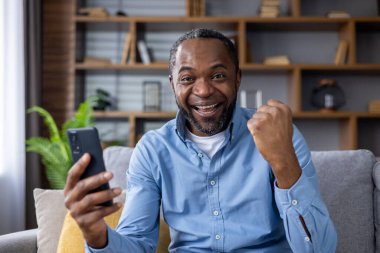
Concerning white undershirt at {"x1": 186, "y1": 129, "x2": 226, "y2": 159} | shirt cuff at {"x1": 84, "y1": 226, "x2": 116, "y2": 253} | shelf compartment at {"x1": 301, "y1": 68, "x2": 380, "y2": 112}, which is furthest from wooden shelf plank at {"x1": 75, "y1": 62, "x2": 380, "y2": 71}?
shirt cuff at {"x1": 84, "y1": 226, "x2": 116, "y2": 253}

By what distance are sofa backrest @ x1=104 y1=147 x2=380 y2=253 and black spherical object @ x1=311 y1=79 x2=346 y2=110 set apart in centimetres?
197

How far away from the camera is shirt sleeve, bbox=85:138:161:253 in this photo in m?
1.38

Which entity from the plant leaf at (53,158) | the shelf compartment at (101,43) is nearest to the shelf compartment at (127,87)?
the shelf compartment at (101,43)

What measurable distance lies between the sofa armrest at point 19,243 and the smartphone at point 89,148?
3.16ft

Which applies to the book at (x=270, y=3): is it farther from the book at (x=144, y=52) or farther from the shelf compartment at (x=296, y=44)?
the book at (x=144, y=52)

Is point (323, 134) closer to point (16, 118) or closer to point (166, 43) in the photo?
point (166, 43)

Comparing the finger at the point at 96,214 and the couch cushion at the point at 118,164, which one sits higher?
Result: the finger at the point at 96,214

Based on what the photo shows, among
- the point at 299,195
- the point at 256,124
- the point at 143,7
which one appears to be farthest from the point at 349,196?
the point at 143,7

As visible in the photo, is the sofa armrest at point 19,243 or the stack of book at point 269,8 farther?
the stack of book at point 269,8

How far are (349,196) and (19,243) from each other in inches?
45.8

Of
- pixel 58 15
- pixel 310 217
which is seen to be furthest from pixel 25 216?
pixel 310 217

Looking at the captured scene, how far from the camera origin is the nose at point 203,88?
146 cm

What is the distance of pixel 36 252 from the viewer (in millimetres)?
1866

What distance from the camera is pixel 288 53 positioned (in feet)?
13.3
